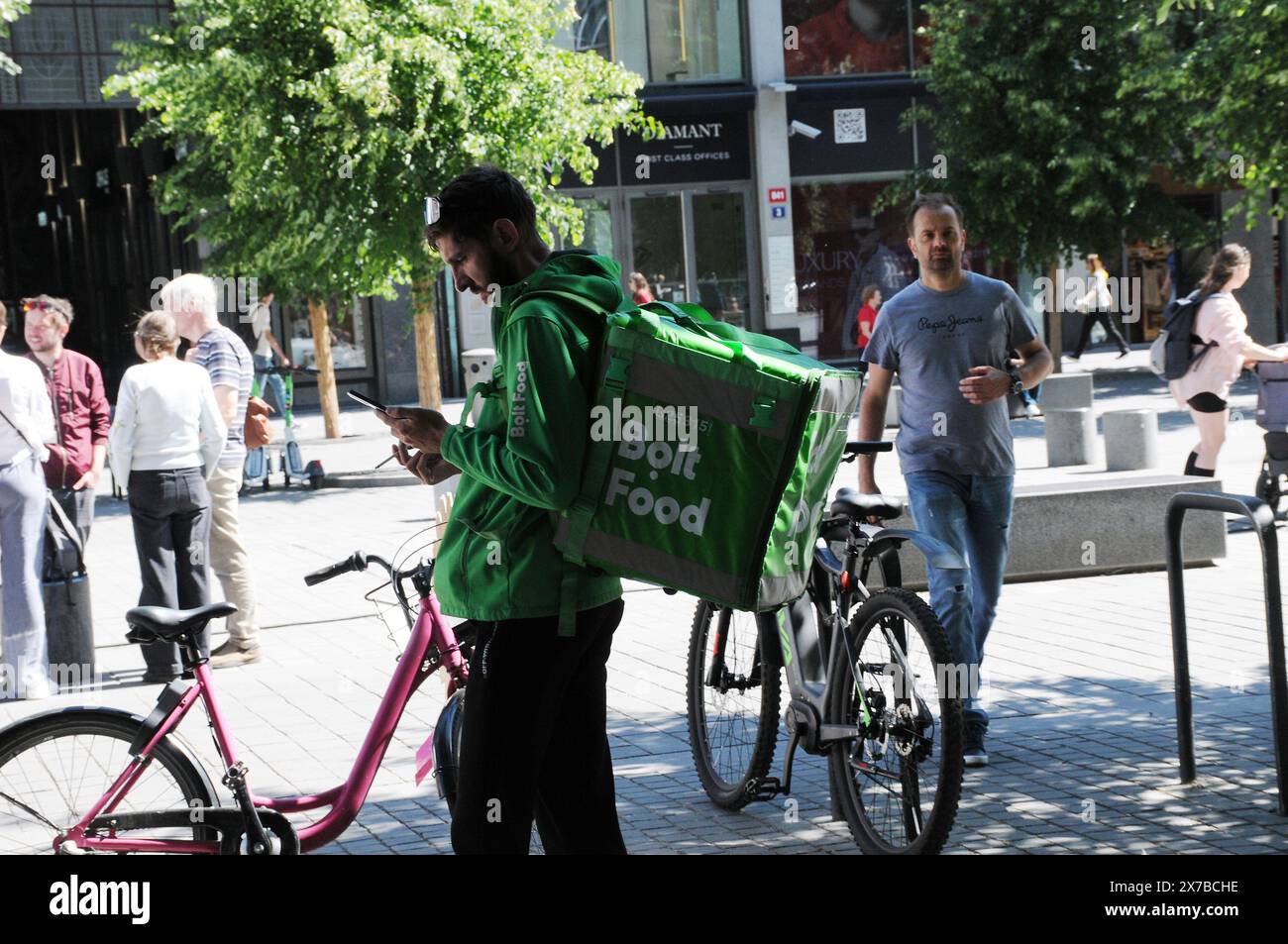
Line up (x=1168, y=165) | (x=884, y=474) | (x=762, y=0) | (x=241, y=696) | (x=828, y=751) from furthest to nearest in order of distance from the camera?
(x=762, y=0)
(x=1168, y=165)
(x=884, y=474)
(x=241, y=696)
(x=828, y=751)

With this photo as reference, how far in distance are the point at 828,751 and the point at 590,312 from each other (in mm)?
2105

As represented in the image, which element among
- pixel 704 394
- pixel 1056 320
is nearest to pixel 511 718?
pixel 704 394

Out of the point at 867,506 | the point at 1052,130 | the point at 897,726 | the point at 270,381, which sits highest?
the point at 1052,130

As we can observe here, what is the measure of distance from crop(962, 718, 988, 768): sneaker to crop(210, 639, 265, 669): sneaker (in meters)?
4.09

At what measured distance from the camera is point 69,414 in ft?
29.5

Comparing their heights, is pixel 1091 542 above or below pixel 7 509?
below

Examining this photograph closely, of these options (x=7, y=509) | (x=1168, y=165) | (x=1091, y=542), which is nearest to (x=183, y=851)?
(x=7, y=509)

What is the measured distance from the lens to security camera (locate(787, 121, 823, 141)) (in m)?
29.0

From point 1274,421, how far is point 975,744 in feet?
20.9

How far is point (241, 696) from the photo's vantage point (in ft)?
25.2

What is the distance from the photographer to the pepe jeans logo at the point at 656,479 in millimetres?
3400

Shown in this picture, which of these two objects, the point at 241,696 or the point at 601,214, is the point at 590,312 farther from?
the point at 601,214

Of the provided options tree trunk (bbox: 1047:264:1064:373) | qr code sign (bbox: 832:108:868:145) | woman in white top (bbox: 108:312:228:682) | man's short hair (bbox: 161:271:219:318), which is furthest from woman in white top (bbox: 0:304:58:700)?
qr code sign (bbox: 832:108:868:145)

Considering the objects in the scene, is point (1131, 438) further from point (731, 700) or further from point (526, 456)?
point (526, 456)
